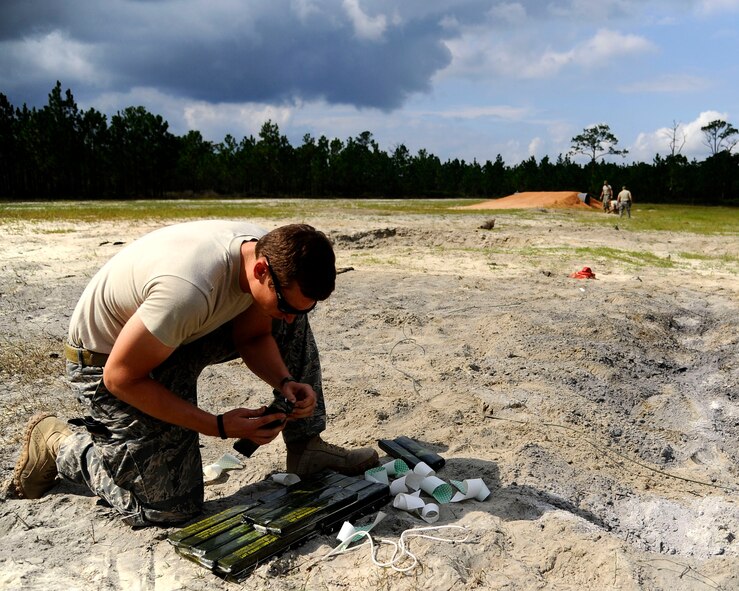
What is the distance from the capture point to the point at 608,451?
4.01 meters

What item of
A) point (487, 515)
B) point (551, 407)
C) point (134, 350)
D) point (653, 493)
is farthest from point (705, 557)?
point (134, 350)

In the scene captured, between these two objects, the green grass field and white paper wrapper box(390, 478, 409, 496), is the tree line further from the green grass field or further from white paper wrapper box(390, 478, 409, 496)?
white paper wrapper box(390, 478, 409, 496)

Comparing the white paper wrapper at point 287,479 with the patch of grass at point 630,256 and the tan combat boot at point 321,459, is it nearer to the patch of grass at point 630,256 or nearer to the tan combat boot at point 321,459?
the tan combat boot at point 321,459

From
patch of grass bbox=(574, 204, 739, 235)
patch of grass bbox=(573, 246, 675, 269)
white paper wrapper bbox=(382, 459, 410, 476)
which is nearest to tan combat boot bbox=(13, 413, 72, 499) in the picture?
white paper wrapper bbox=(382, 459, 410, 476)

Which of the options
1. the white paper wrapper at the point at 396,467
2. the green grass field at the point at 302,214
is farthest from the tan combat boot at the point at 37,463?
the green grass field at the point at 302,214

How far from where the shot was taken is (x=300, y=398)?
315 centimetres

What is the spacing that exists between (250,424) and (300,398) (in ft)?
1.45

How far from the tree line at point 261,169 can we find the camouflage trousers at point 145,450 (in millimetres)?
50041

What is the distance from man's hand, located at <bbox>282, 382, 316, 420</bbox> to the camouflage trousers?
0.39 metres

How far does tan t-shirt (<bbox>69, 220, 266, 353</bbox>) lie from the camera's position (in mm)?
2449

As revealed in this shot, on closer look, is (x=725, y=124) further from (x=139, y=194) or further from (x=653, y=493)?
(x=653, y=493)

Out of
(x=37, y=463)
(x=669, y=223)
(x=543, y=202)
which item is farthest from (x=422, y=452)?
(x=543, y=202)

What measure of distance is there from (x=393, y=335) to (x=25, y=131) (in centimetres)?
5031

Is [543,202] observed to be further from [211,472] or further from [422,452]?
[211,472]
